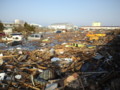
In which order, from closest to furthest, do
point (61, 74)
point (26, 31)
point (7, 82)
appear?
point (7, 82) → point (61, 74) → point (26, 31)

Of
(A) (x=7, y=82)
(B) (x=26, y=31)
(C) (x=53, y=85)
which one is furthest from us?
(B) (x=26, y=31)

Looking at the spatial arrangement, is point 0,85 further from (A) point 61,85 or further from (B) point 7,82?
(A) point 61,85

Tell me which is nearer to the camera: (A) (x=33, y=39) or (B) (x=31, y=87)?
(B) (x=31, y=87)

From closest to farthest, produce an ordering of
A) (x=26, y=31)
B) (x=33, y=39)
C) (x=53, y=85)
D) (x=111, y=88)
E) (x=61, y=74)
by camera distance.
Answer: (x=111, y=88) → (x=53, y=85) → (x=61, y=74) → (x=33, y=39) → (x=26, y=31)

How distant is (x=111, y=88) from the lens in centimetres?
335

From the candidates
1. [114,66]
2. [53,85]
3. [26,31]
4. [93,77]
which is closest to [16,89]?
[53,85]

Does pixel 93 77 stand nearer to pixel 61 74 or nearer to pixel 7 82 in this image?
pixel 61 74

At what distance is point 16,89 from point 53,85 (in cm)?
138

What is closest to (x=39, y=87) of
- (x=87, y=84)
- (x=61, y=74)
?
(x=61, y=74)

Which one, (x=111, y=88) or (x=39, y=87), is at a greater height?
(x=111, y=88)

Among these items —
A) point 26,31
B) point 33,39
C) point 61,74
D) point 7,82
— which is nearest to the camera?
point 7,82

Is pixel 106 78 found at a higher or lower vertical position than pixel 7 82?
higher

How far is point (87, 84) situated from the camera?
364 cm

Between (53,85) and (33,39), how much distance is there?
16.6m
